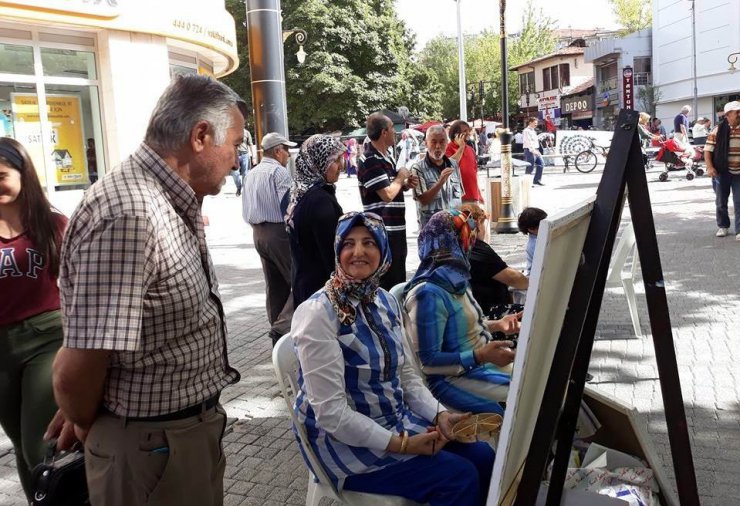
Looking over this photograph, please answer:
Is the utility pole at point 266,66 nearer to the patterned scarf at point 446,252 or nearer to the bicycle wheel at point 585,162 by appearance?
the patterned scarf at point 446,252

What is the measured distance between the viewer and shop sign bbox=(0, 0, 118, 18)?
33.7 feet

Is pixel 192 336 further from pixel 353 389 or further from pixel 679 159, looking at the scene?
pixel 679 159

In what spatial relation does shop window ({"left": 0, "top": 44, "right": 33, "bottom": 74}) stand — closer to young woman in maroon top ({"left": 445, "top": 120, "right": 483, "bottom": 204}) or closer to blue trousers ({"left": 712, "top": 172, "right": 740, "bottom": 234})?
young woman in maroon top ({"left": 445, "top": 120, "right": 483, "bottom": 204})

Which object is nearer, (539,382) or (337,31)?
(539,382)

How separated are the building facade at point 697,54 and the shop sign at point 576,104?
764 cm

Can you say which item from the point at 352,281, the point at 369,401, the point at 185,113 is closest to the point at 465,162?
the point at 352,281

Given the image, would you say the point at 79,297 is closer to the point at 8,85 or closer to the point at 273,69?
the point at 273,69

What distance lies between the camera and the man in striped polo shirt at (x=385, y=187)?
5383mm

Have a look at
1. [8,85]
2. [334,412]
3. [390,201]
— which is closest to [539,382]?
[334,412]

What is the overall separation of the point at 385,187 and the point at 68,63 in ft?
29.7

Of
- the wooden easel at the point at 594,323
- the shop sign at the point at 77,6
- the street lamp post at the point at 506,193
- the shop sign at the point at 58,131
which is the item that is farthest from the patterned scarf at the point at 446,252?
the shop sign at the point at 58,131

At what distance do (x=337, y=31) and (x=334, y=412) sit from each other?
36.9 meters

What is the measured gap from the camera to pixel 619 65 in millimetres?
48781

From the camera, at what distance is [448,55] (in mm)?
72688
